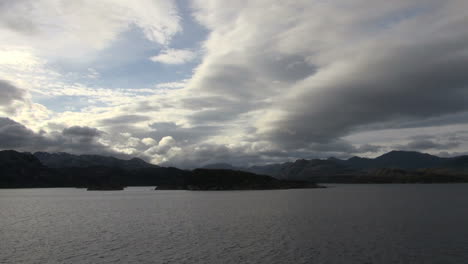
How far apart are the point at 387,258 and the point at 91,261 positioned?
4434 cm


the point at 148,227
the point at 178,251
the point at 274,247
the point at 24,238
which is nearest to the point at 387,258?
the point at 274,247

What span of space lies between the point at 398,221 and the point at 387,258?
47647 millimetres

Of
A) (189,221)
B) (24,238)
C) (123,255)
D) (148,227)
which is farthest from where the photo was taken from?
(189,221)

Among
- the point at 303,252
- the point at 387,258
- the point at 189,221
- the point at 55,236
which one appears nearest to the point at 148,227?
the point at 189,221

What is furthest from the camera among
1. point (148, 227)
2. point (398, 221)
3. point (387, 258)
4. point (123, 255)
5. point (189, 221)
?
point (189, 221)

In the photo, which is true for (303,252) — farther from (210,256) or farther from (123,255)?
(123,255)

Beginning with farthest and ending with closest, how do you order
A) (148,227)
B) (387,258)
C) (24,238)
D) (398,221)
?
(398,221) → (148,227) → (24,238) → (387,258)

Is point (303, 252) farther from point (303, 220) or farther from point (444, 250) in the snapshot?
point (303, 220)

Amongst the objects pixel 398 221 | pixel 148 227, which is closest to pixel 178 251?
pixel 148 227

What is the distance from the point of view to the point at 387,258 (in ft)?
171

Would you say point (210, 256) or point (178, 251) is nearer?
point (210, 256)

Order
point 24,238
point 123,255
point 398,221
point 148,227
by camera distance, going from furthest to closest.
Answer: point 398,221, point 148,227, point 24,238, point 123,255

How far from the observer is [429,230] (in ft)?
255

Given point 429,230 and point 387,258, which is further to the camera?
point 429,230
